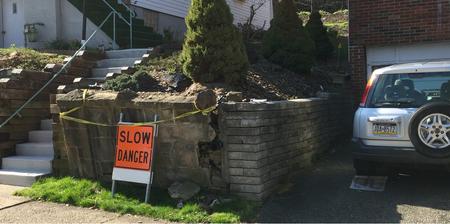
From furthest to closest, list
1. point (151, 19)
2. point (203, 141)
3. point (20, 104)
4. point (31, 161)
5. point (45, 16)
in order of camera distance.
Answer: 1. point (151, 19)
2. point (45, 16)
3. point (20, 104)
4. point (31, 161)
5. point (203, 141)

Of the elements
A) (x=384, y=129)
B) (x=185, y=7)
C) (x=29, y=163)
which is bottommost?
(x=29, y=163)

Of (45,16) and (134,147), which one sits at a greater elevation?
(45,16)

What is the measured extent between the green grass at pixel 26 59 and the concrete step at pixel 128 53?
0.94 m

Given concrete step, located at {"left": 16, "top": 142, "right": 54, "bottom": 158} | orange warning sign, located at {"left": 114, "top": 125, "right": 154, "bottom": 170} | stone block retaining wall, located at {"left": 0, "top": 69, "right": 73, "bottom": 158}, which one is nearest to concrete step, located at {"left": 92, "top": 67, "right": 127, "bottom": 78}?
stone block retaining wall, located at {"left": 0, "top": 69, "right": 73, "bottom": 158}

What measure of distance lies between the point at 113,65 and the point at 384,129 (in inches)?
231

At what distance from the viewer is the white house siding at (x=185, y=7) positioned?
14509 millimetres

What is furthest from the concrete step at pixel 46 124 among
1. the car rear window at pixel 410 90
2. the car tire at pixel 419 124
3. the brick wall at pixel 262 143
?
the car tire at pixel 419 124

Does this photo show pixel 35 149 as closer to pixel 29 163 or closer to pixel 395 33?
pixel 29 163

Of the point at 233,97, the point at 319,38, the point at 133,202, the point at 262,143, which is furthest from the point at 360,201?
the point at 319,38

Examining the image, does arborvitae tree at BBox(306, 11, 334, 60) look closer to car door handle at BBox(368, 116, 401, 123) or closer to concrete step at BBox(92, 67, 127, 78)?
concrete step at BBox(92, 67, 127, 78)

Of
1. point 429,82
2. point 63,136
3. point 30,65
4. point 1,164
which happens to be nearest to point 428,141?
point 429,82

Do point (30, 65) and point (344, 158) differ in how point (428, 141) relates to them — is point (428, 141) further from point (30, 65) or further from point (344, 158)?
point (30, 65)

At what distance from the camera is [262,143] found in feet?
20.9

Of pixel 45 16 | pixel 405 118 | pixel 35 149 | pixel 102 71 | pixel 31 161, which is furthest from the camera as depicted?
pixel 45 16
